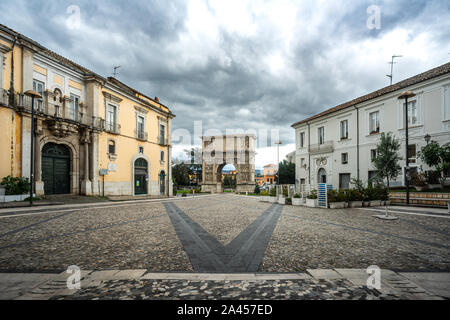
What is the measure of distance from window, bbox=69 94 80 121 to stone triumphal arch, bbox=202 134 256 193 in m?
31.6

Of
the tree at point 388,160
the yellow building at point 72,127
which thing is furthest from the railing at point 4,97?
the tree at point 388,160

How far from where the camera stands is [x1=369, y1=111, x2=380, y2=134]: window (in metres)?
21.1

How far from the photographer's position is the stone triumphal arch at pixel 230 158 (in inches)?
1897

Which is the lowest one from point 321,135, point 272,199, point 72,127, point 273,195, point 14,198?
point 272,199

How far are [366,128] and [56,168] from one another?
2809 cm

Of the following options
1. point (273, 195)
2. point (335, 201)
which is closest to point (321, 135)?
point (273, 195)

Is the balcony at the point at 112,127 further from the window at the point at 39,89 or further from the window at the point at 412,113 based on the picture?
the window at the point at 412,113

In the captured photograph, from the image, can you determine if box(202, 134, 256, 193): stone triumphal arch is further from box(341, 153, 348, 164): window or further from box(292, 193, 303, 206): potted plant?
box(292, 193, 303, 206): potted plant

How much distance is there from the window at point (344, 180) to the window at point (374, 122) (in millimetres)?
5145

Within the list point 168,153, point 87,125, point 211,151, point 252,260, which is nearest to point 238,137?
point 211,151

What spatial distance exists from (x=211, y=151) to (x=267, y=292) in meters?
47.5

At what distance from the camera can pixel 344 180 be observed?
24219 mm

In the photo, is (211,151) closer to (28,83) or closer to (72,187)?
(72,187)

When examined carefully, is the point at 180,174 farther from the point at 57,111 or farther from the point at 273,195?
the point at 273,195
